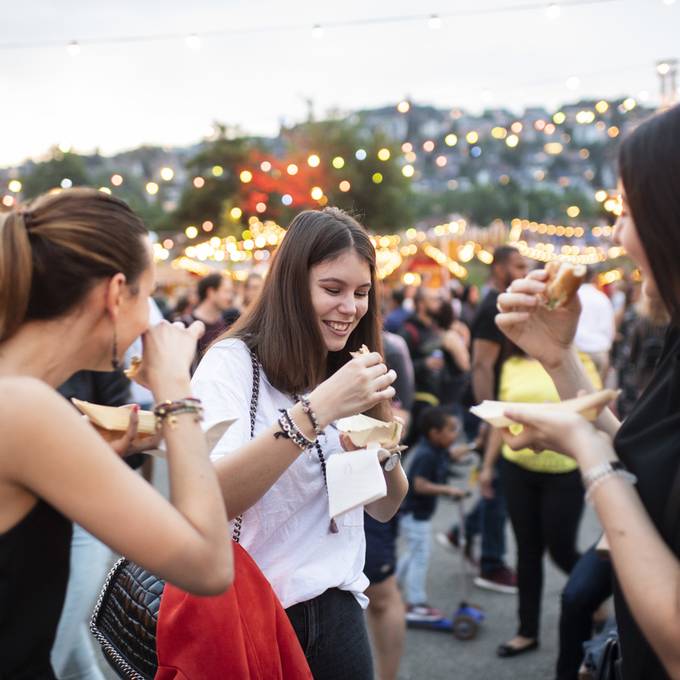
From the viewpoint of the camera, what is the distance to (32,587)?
1.51m

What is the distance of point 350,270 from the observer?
2.40 meters

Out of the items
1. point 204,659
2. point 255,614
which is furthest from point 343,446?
point 204,659

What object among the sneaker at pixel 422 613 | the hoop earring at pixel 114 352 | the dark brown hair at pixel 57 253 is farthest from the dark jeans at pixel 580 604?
the dark brown hair at pixel 57 253

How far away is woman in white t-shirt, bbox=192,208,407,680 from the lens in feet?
6.36

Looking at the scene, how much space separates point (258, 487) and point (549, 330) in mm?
831

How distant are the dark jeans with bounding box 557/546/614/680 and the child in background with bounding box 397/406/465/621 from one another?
4.13ft

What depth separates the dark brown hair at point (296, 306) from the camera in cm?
224

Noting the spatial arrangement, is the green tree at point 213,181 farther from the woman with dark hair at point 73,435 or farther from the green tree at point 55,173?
the woman with dark hair at point 73,435

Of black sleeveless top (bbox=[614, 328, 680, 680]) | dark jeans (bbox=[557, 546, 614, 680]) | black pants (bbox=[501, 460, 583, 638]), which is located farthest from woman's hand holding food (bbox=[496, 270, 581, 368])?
black pants (bbox=[501, 460, 583, 638])

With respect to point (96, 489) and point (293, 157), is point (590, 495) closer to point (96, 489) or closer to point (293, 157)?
point (96, 489)

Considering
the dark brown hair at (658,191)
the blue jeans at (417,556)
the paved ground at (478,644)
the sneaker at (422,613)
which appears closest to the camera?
the dark brown hair at (658,191)

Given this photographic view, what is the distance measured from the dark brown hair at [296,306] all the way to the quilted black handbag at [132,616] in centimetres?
10

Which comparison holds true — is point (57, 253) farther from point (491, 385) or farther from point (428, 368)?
point (428, 368)

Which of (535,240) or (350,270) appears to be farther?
(535,240)
